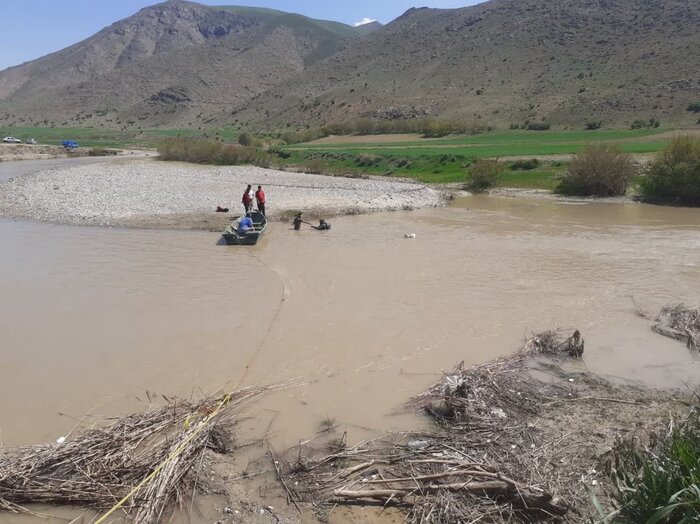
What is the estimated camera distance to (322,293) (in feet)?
49.5

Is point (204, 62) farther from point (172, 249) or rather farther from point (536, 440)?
point (536, 440)

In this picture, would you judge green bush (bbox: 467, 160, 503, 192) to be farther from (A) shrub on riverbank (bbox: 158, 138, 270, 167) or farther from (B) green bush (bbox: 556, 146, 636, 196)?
(A) shrub on riverbank (bbox: 158, 138, 270, 167)

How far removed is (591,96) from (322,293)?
2968 inches

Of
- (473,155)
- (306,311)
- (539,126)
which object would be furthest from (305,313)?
(539,126)

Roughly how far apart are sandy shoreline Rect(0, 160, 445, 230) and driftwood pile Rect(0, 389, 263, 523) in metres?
17.1

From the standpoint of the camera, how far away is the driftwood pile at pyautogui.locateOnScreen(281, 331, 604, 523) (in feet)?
18.5

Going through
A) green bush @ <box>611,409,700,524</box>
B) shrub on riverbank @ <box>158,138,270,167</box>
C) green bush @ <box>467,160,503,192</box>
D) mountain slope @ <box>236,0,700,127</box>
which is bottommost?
green bush @ <box>611,409,700,524</box>

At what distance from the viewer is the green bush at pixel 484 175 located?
127 feet

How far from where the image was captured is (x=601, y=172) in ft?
115

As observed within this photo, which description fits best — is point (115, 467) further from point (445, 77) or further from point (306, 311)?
point (445, 77)

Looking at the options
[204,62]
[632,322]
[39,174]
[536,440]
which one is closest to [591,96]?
[39,174]

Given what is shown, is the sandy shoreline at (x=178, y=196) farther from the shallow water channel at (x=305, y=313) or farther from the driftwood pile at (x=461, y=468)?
the driftwood pile at (x=461, y=468)

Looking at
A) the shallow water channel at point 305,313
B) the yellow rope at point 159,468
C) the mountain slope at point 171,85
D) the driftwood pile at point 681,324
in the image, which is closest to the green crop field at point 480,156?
the shallow water channel at point 305,313

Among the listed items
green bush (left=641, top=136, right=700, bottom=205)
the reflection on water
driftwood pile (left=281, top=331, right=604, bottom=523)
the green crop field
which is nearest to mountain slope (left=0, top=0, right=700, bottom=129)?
the green crop field
